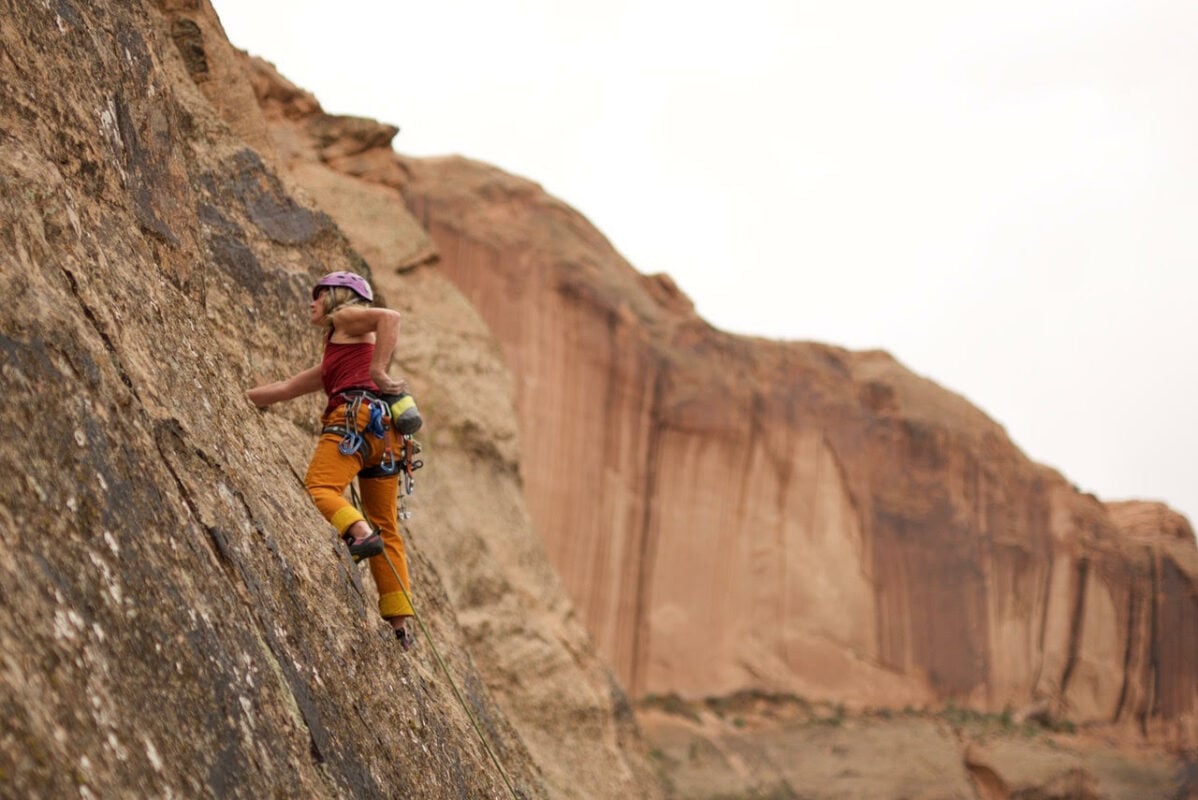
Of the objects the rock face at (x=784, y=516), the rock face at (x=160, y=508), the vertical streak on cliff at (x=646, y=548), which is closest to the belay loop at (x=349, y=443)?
the rock face at (x=160, y=508)

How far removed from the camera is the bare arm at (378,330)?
807 cm

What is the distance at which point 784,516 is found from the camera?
33.5m

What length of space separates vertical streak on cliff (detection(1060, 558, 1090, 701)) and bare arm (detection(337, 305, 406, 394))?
34.1m

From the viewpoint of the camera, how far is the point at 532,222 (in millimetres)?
29406

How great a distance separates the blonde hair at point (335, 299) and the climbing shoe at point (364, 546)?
4.18 feet

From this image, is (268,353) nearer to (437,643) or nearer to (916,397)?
(437,643)

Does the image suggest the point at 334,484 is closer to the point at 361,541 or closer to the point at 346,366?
the point at 361,541

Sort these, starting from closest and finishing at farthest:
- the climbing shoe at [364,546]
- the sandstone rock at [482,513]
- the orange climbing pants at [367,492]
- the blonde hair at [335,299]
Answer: the climbing shoe at [364,546], the orange climbing pants at [367,492], the blonde hair at [335,299], the sandstone rock at [482,513]

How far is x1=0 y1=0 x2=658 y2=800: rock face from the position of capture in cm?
463

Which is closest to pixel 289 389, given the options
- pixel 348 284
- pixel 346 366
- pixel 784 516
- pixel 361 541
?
pixel 346 366

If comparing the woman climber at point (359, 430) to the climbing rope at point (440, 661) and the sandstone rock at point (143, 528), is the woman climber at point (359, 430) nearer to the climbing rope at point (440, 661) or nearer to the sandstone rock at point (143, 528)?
the climbing rope at point (440, 661)

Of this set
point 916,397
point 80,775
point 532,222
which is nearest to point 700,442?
point 532,222

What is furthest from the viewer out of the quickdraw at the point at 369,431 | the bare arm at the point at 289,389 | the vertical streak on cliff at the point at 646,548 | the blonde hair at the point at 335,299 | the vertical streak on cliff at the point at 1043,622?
the vertical streak on cliff at the point at 1043,622

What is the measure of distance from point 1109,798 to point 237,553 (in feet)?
108
